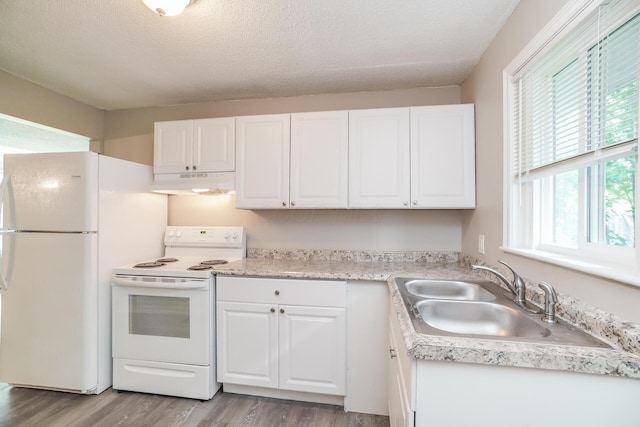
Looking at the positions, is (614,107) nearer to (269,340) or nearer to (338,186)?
(338,186)

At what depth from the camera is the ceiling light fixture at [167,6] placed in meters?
1.33

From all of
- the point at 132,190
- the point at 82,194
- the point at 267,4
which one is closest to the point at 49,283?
the point at 82,194

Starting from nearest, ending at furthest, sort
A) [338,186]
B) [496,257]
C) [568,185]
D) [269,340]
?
[568,185], [496,257], [269,340], [338,186]

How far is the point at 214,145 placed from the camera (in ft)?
7.50

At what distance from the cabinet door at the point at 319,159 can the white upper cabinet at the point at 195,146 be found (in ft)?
1.76

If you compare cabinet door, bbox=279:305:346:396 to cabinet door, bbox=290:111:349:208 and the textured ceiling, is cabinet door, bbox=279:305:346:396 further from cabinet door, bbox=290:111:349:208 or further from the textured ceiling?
the textured ceiling

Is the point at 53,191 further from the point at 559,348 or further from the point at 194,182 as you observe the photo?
the point at 559,348

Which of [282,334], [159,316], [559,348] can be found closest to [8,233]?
[159,316]

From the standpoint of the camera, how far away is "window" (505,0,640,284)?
87cm

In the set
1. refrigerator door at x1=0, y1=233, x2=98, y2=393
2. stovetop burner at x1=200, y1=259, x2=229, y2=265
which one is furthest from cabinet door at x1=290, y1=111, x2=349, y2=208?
refrigerator door at x1=0, y1=233, x2=98, y2=393

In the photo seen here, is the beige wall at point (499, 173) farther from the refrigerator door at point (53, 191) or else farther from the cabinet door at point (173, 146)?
the refrigerator door at point (53, 191)

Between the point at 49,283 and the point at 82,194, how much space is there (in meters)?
0.66

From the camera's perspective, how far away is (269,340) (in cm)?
188

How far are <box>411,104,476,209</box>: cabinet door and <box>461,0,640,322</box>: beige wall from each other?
0.07m
